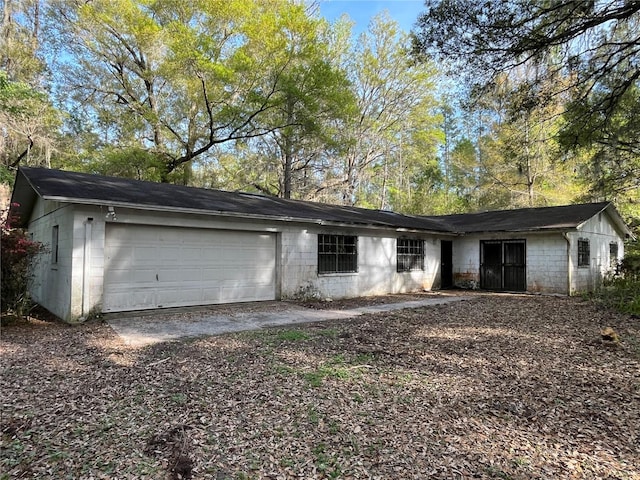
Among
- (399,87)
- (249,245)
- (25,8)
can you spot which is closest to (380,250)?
(249,245)

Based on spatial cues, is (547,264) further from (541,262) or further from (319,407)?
(319,407)

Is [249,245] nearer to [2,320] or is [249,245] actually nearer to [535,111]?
[2,320]

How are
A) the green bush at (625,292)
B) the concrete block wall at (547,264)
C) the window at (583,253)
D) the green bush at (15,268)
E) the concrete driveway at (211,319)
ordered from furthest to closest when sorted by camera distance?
1. the window at (583,253)
2. the concrete block wall at (547,264)
3. the green bush at (625,292)
4. the green bush at (15,268)
5. the concrete driveway at (211,319)

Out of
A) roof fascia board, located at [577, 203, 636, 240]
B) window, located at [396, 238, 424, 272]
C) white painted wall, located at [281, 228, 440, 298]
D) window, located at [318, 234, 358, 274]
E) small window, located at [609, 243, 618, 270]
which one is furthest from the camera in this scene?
small window, located at [609, 243, 618, 270]

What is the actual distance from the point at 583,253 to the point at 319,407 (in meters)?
14.1

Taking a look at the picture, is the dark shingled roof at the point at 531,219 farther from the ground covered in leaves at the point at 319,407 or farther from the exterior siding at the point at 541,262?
the ground covered in leaves at the point at 319,407

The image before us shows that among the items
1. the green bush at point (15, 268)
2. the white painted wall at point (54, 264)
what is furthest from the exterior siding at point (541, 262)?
the green bush at point (15, 268)

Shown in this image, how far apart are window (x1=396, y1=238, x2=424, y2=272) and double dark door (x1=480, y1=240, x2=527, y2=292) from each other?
259 centimetres

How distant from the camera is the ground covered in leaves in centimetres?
277

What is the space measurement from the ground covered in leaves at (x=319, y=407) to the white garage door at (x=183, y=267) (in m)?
1.96

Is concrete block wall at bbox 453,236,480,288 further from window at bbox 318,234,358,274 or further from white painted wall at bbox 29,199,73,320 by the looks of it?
white painted wall at bbox 29,199,73,320

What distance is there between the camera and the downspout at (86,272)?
24.5ft

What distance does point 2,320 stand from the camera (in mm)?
7320

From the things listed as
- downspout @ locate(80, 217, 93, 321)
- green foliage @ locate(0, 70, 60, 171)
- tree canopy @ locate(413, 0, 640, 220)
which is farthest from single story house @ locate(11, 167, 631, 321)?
tree canopy @ locate(413, 0, 640, 220)
